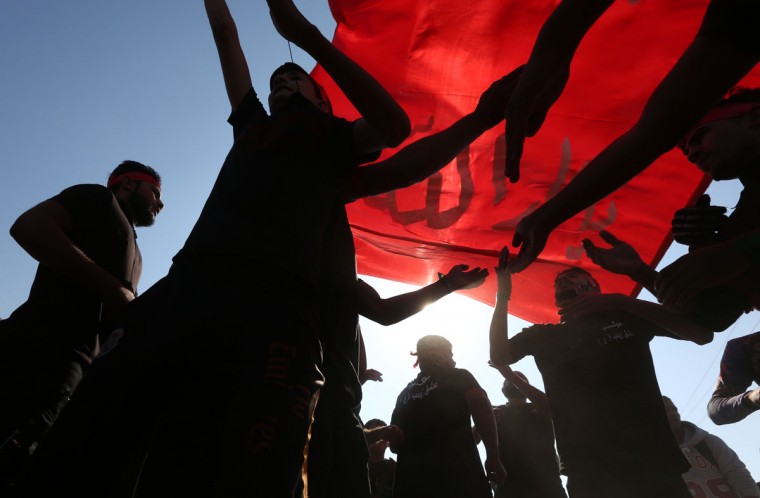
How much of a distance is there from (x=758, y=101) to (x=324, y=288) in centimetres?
161

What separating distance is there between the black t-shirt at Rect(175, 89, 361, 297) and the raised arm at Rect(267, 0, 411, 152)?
0.43 feet

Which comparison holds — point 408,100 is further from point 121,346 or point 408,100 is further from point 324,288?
point 121,346

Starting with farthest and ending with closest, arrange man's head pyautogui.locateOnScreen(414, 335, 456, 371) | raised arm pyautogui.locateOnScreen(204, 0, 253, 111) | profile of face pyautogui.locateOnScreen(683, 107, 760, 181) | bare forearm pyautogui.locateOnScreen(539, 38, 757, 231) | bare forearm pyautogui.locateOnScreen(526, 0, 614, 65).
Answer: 1. man's head pyautogui.locateOnScreen(414, 335, 456, 371)
2. raised arm pyautogui.locateOnScreen(204, 0, 253, 111)
3. profile of face pyautogui.locateOnScreen(683, 107, 760, 181)
4. bare forearm pyautogui.locateOnScreen(526, 0, 614, 65)
5. bare forearm pyautogui.locateOnScreen(539, 38, 757, 231)

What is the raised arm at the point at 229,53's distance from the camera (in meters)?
2.02

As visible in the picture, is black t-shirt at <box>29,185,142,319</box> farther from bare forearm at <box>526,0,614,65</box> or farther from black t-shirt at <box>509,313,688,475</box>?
black t-shirt at <box>509,313,688,475</box>

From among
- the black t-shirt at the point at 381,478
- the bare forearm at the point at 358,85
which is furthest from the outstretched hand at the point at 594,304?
the black t-shirt at the point at 381,478

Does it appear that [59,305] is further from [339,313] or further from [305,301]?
[305,301]

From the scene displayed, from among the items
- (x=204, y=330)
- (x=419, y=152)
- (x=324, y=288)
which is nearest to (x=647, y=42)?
(x=419, y=152)

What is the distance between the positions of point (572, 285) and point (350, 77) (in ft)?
8.19

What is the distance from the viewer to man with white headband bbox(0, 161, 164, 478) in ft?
5.76

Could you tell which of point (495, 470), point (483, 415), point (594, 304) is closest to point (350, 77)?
point (594, 304)

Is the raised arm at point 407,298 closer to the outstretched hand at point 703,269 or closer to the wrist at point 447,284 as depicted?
the wrist at point 447,284

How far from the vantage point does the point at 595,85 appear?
12.7 feet

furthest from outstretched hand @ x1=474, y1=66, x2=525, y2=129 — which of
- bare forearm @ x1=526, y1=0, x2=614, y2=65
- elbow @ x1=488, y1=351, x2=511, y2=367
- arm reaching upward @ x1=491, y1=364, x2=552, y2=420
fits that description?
arm reaching upward @ x1=491, y1=364, x2=552, y2=420
